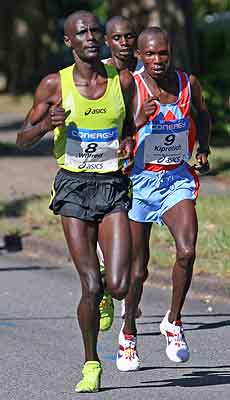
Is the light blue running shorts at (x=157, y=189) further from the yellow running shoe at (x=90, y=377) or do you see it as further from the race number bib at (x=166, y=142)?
the yellow running shoe at (x=90, y=377)

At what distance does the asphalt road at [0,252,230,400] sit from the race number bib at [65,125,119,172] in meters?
1.33

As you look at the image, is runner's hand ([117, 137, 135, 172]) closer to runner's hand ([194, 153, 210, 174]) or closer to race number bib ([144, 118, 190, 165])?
race number bib ([144, 118, 190, 165])

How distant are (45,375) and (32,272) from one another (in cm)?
476

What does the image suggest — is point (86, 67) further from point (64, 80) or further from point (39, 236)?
point (39, 236)

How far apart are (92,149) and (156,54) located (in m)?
1.01

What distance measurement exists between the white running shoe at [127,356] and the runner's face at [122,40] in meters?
2.25

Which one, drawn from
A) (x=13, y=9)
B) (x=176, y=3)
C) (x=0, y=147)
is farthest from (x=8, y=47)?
(x=0, y=147)

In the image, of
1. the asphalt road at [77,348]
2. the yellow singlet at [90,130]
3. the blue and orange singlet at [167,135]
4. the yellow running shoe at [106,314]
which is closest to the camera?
the yellow singlet at [90,130]

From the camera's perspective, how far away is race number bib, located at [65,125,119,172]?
302 inches

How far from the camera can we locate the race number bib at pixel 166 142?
848 centimetres

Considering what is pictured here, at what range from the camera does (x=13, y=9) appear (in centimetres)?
3628

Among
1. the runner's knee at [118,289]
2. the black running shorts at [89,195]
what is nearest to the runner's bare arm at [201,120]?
the black running shorts at [89,195]

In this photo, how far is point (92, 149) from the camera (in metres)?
7.70

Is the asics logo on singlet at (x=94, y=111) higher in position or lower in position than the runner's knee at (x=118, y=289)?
higher
